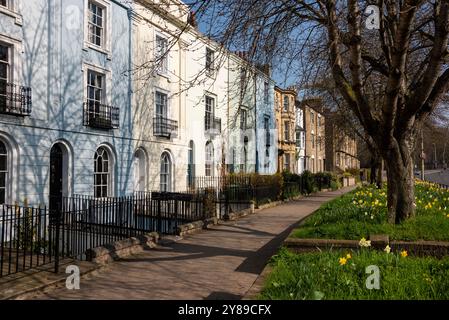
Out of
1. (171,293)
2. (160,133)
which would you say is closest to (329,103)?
(160,133)

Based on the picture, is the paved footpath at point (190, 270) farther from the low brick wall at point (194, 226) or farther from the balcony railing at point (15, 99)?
the balcony railing at point (15, 99)

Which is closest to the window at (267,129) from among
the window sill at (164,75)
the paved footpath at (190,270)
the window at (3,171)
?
the window sill at (164,75)

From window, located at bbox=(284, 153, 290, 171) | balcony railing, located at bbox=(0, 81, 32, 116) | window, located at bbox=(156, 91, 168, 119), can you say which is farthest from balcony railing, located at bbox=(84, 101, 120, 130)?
window, located at bbox=(284, 153, 290, 171)

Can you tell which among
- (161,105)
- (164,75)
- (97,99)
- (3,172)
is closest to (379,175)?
(161,105)

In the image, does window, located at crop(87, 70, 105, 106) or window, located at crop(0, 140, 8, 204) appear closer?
window, located at crop(0, 140, 8, 204)

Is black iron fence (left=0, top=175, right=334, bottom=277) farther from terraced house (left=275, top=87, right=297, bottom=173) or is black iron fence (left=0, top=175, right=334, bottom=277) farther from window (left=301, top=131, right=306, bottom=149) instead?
window (left=301, top=131, right=306, bottom=149)

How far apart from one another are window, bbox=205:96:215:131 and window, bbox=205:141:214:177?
1121mm

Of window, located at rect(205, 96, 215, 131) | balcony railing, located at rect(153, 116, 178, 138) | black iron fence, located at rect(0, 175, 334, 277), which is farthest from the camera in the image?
window, located at rect(205, 96, 215, 131)

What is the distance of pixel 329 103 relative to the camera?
21.8m

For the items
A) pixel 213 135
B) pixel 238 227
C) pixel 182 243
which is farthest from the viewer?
pixel 213 135

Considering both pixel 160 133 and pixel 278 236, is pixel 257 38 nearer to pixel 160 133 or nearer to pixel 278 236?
pixel 278 236

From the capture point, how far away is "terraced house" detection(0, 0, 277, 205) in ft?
38.8
